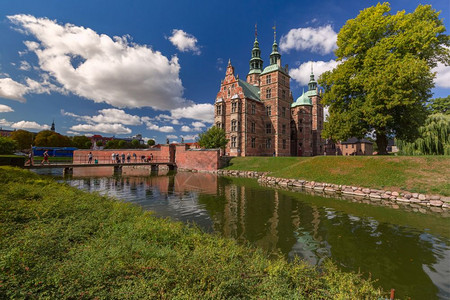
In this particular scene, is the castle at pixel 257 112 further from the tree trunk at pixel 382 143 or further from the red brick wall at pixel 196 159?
the tree trunk at pixel 382 143

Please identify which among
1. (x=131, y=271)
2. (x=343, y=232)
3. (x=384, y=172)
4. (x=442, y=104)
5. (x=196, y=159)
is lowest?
(x=343, y=232)

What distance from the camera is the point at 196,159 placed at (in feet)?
115

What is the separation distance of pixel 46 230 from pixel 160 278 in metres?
3.71

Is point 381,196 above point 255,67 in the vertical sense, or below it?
below

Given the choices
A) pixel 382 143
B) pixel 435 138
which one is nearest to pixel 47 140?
pixel 382 143

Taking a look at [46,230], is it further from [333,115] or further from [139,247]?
[333,115]

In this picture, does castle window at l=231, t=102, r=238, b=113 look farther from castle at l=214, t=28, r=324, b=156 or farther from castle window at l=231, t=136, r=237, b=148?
castle window at l=231, t=136, r=237, b=148

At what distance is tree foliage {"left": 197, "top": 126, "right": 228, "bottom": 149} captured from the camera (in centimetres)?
3609

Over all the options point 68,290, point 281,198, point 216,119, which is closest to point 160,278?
point 68,290

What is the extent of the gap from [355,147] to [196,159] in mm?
59220

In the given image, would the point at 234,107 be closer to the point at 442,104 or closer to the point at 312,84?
the point at 312,84

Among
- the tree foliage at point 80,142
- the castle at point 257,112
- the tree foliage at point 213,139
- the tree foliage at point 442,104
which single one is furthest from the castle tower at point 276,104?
the tree foliage at point 80,142

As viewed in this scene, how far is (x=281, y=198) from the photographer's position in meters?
14.0

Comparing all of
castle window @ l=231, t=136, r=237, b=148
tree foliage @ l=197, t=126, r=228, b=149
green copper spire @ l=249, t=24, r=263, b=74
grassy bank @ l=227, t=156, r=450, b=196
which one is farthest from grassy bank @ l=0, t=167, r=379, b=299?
green copper spire @ l=249, t=24, r=263, b=74
